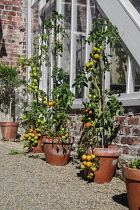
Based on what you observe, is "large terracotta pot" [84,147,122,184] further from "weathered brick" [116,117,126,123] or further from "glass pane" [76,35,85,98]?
"glass pane" [76,35,85,98]

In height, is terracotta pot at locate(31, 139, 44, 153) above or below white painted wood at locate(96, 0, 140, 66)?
below

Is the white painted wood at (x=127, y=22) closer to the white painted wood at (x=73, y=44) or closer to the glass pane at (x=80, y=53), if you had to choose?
the glass pane at (x=80, y=53)

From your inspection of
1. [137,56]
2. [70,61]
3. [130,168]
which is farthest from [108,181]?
[70,61]

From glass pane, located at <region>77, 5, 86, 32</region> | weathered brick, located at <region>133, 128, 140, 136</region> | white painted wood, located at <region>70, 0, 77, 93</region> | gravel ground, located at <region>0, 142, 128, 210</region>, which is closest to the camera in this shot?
gravel ground, located at <region>0, 142, 128, 210</region>

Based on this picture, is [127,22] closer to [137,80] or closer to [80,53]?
[137,80]

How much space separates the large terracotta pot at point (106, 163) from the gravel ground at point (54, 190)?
6 centimetres

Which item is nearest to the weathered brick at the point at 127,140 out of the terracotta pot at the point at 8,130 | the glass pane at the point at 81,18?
the glass pane at the point at 81,18

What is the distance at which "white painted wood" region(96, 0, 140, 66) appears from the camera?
320cm

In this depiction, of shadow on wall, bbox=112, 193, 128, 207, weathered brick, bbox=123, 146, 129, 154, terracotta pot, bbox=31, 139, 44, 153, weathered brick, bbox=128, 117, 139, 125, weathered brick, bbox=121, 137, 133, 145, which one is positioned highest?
weathered brick, bbox=128, 117, 139, 125

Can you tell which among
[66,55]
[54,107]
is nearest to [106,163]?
[54,107]

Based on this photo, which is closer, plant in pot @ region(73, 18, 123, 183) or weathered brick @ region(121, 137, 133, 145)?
plant in pot @ region(73, 18, 123, 183)

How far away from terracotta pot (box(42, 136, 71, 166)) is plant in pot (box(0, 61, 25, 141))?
2.62 m

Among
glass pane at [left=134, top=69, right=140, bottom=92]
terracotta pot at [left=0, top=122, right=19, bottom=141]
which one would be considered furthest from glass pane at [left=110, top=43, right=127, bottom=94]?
terracotta pot at [left=0, top=122, right=19, bottom=141]

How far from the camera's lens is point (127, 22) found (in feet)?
10.9
